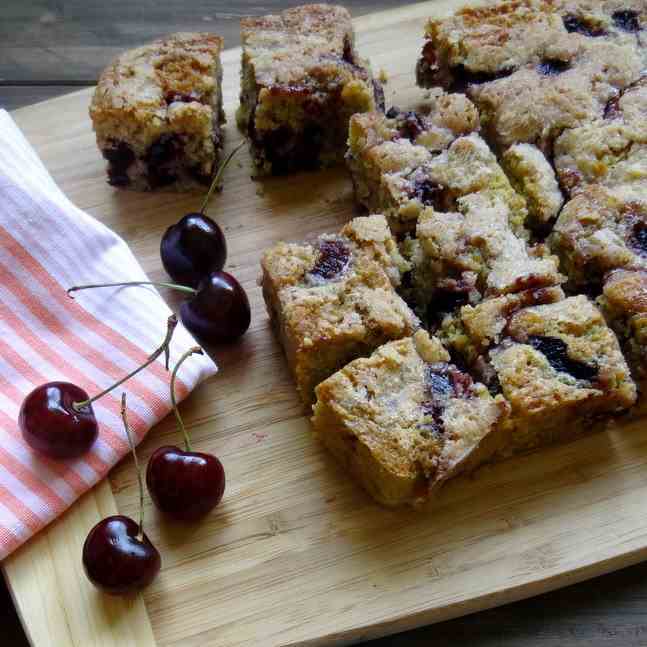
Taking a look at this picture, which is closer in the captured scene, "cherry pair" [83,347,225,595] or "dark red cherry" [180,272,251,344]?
"cherry pair" [83,347,225,595]

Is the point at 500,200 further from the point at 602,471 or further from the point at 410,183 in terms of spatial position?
the point at 602,471

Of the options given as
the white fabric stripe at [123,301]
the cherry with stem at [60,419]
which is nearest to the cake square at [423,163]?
the white fabric stripe at [123,301]

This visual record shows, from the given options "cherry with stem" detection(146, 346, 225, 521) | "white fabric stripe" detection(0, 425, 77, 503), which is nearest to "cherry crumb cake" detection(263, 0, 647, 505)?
"cherry with stem" detection(146, 346, 225, 521)

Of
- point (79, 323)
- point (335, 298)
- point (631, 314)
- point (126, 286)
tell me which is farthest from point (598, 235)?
point (79, 323)

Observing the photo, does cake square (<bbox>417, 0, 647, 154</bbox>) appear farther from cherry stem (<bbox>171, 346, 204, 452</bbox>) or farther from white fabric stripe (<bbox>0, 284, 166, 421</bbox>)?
white fabric stripe (<bbox>0, 284, 166, 421</bbox>)

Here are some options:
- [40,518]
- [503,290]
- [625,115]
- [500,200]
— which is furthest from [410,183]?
[40,518]

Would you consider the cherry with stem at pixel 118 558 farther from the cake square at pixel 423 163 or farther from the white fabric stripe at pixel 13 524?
the cake square at pixel 423 163

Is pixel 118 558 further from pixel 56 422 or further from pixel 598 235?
pixel 598 235
